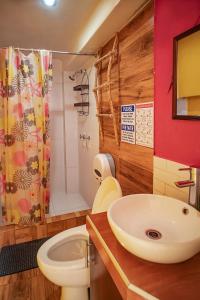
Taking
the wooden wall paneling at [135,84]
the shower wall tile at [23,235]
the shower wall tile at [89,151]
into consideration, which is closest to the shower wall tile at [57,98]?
Answer: the shower wall tile at [89,151]

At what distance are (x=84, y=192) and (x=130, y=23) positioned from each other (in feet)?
7.56

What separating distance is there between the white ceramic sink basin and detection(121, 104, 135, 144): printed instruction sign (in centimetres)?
68

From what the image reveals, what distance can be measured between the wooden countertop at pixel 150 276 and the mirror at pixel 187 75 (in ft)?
2.14

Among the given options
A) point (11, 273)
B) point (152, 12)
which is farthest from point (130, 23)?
point (11, 273)

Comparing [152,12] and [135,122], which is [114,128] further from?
[152,12]

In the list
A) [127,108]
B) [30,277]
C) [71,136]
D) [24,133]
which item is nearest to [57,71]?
[71,136]

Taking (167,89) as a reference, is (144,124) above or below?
below

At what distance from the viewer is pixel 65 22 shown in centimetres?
199

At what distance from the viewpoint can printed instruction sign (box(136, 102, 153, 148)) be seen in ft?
4.62

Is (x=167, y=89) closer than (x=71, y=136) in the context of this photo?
Yes

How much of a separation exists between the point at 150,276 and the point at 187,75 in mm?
890

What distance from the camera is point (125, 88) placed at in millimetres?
1714

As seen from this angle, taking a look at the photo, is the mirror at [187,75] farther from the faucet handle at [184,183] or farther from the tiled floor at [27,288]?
the tiled floor at [27,288]

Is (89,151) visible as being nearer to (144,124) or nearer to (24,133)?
(24,133)
